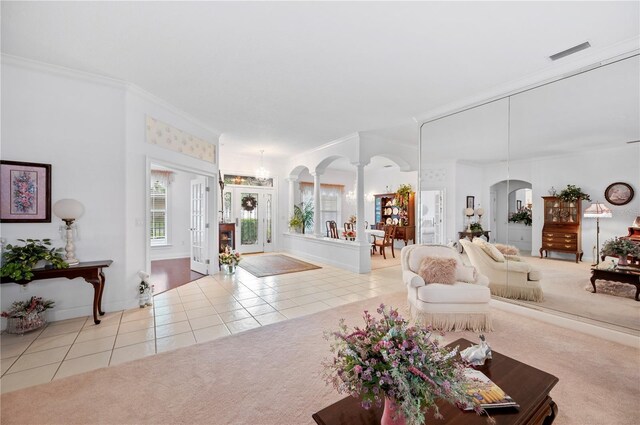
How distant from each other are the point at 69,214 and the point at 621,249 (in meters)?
6.17

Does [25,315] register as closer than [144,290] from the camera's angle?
Yes

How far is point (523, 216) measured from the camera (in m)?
3.77

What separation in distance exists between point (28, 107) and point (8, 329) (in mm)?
2465

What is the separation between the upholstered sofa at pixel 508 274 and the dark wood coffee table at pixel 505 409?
7.51ft

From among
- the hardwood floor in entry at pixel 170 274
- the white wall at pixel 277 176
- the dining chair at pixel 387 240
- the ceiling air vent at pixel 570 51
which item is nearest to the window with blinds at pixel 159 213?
the hardwood floor in entry at pixel 170 274

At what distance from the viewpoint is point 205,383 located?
7.02ft

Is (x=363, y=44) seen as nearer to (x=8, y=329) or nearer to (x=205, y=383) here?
(x=205, y=383)

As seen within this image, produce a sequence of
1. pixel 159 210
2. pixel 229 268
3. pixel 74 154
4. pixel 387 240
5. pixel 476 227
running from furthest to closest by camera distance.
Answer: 1. pixel 387 240
2. pixel 159 210
3. pixel 229 268
4. pixel 476 227
5. pixel 74 154

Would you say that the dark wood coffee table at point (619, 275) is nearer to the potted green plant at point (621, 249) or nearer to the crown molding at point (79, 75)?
the potted green plant at point (621, 249)

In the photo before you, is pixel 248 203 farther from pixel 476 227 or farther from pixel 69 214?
pixel 476 227

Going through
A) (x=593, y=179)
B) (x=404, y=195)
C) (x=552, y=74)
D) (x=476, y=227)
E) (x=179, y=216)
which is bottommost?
(x=476, y=227)

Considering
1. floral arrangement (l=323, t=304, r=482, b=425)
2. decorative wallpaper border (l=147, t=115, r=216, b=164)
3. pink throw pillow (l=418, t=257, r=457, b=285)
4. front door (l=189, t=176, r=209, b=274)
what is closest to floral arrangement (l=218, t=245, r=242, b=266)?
front door (l=189, t=176, r=209, b=274)

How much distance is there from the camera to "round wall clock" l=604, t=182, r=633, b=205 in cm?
277

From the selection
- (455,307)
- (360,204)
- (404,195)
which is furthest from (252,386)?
(404,195)
